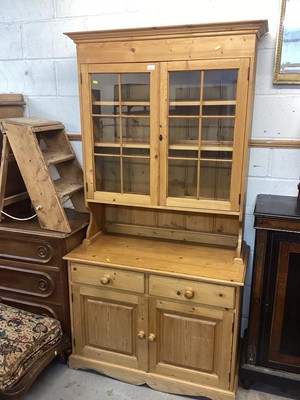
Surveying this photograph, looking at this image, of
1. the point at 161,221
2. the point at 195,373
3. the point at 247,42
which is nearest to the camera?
the point at 247,42

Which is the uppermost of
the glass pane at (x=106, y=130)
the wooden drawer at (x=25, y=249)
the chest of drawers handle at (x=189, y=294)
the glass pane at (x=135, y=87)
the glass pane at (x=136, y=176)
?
the glass pane at (x=135, y=87)

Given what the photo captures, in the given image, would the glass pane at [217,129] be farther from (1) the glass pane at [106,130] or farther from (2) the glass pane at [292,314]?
(2) the glass pane at [292,314]

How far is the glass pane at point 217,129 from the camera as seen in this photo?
70.7 inches

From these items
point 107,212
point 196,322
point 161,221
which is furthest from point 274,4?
point 196,322

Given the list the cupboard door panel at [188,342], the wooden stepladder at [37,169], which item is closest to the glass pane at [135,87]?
the wooden stepladder at [37,169]

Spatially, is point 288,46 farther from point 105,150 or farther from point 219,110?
point 105,150

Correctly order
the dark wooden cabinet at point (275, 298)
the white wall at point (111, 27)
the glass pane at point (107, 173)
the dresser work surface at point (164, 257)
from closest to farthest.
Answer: the dark wooden cabinet at point (275, 298) < the dresser work surface at point (164, 257) < the white wall at point (111, 27) < the glass pane at point (107, 173)

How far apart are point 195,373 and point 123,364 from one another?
420mm

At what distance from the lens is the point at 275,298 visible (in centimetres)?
181

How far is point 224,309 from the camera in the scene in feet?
5.93

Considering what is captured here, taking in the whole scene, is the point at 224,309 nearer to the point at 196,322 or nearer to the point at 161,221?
the point at 196,322

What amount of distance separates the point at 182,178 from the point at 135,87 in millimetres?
534

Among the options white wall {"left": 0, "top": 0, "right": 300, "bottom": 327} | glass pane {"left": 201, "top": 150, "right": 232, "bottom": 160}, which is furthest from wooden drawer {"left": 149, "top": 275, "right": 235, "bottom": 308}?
glass pane {"left": 201, "top": 150, "right": 232, "bottom": 160}

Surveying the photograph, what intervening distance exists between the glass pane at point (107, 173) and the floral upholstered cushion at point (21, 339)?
2.72 feet
